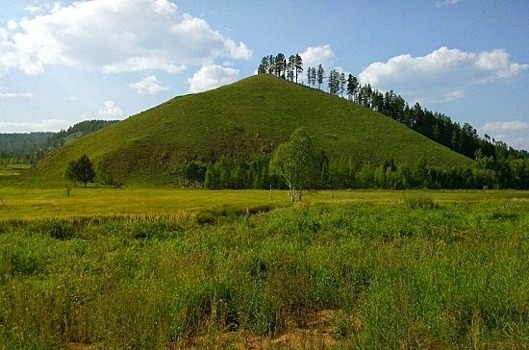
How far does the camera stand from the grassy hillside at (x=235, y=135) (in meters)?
144

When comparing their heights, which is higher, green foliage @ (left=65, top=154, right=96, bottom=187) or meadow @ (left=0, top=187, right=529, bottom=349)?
green foliage @ (left=65, top=154, right=96, bottom=187)

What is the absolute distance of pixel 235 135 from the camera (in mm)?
156875

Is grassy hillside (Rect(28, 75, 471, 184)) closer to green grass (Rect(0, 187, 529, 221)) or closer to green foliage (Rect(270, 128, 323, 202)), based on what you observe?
green grass (Rect(0, 187, 529, 221))

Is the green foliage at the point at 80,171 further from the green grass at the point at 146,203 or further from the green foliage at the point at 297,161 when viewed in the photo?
the green foliage at the point at 297,161

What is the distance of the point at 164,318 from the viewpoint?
736 cm

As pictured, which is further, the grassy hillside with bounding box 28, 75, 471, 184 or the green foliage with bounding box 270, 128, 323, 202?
the grassy hillside with bounding box 28, 75, 471, 184

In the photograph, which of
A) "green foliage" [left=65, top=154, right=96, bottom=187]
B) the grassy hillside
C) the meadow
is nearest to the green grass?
the meadow

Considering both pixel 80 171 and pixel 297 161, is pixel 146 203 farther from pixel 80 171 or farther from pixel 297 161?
pixel 80 171

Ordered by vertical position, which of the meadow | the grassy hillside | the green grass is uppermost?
the grassy hillside

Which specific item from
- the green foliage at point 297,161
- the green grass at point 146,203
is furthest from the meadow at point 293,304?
the green foliage at point 297,161

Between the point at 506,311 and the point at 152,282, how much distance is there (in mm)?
6715

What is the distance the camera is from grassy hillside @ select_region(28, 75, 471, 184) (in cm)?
14412

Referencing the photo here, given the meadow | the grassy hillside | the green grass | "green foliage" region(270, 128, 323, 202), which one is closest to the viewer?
the meadow

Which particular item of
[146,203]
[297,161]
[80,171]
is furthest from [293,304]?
[80,171]
